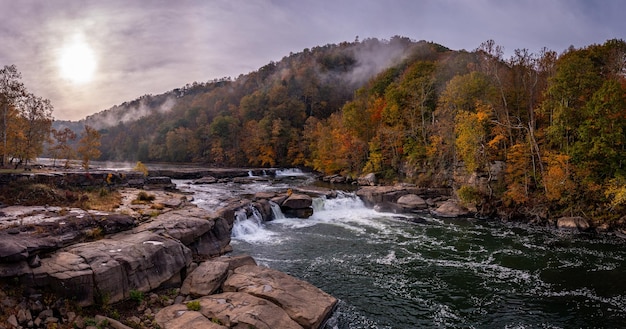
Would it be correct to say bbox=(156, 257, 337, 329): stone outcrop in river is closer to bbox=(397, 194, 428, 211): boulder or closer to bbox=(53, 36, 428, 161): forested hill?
bbox=(397, 194, 428, 211): boulder

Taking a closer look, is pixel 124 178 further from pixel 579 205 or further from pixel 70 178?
pixel 579 205

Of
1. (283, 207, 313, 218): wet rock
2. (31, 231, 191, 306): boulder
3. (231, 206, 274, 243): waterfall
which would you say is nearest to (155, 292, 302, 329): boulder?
(31, 231, 191, 306): boulder

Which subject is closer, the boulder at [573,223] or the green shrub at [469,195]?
the boulder at [573,223]

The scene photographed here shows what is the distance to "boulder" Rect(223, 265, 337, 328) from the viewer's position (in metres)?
10.8

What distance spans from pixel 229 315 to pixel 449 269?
12.3 meters

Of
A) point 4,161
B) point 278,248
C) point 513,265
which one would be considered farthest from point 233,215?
point 4,161

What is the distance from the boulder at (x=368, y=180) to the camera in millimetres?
47344

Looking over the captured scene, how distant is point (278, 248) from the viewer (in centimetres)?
2061

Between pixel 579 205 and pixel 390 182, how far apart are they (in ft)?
74.7

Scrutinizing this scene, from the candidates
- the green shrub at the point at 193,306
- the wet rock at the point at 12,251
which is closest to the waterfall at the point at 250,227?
the green shrub at the point at 193,306

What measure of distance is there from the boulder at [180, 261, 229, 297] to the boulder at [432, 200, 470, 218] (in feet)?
74.6

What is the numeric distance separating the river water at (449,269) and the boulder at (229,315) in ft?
8.45

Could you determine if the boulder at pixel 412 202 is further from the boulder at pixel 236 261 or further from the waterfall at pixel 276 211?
the boulder at pixel 236 261

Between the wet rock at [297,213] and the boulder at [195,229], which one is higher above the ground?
the boulder at [195,229]
